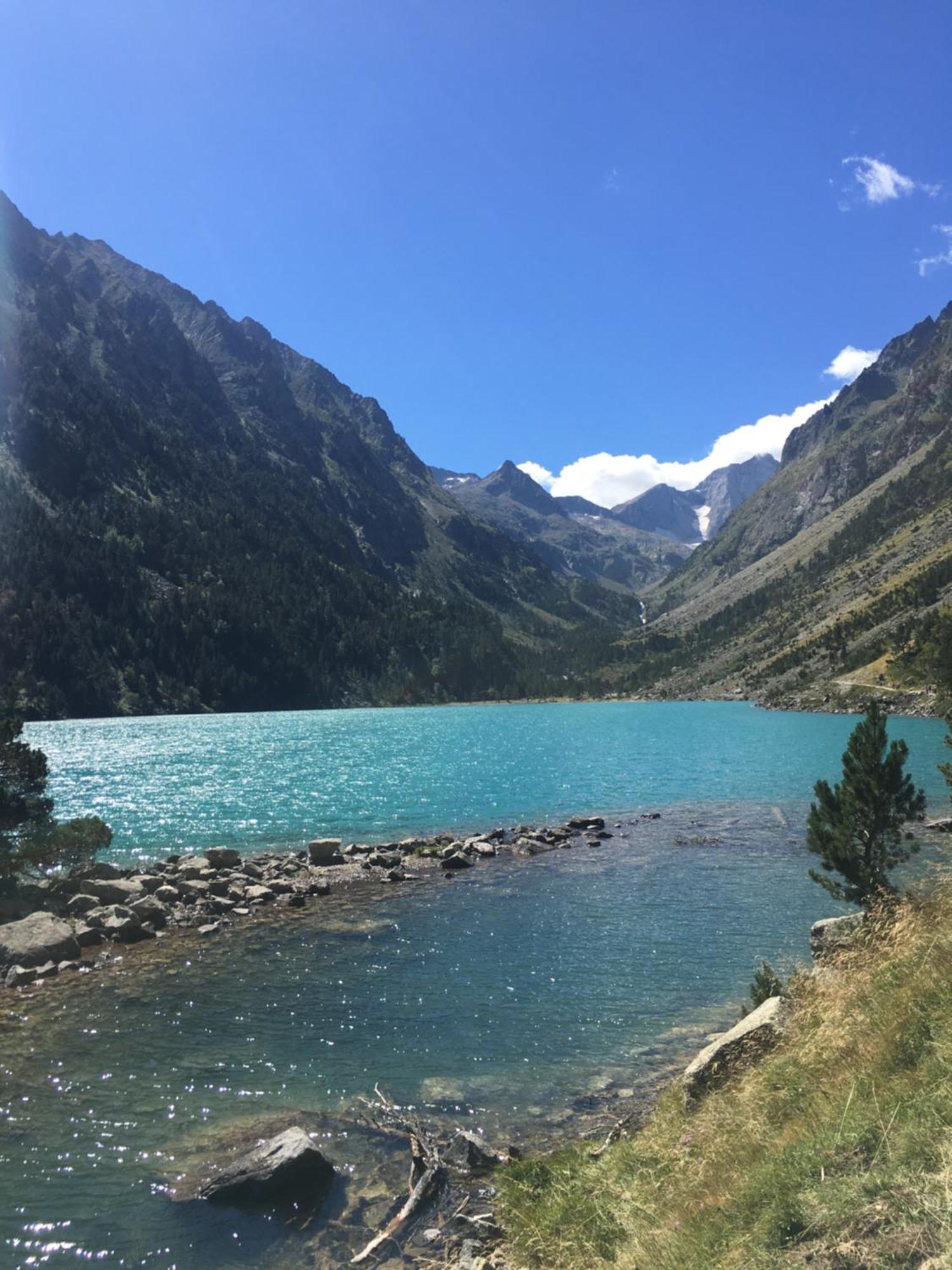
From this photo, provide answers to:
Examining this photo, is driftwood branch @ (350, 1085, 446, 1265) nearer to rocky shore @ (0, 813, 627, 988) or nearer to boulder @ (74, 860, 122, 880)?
rocky shore @ (0, 813, 627, 988)

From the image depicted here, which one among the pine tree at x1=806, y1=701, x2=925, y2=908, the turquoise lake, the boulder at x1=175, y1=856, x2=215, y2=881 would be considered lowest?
the turquoise lake

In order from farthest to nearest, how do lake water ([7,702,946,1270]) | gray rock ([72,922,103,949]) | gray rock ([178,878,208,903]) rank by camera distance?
gray rock ([178,878,208,903]), gray rock ([72,922,103,949]), lake water ([7,702,946,1270])

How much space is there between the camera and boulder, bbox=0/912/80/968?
77.4 feet

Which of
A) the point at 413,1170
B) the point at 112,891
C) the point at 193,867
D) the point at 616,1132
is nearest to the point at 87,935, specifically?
the point at 112,891

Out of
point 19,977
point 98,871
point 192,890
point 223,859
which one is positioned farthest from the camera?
point 223,859

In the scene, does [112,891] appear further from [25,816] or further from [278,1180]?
[278,1180]

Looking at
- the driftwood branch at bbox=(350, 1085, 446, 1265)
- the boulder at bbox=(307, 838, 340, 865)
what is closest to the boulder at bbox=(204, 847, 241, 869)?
the boulder at bbox=(307, 838, 340, 865)

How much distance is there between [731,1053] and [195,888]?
26.4 metres

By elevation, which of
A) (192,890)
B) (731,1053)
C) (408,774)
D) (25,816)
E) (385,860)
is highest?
(25,816)

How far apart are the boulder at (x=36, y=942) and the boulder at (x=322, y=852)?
14.6 metres

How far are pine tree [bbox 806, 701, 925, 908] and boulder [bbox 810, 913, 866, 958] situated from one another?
3.05m

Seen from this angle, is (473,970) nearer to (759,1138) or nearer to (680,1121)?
(680,1121)

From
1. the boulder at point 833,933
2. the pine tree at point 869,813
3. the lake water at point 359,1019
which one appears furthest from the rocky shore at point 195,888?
the boulder at point 833,933

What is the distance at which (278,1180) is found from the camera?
12.2 metres
